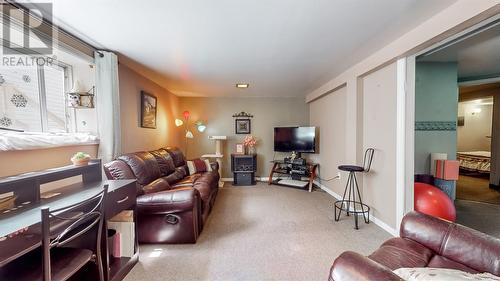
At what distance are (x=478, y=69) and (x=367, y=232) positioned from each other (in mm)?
3471

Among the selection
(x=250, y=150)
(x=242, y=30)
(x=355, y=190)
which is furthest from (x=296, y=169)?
(x=242, y=30)

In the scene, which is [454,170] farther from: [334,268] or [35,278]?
[35,278]

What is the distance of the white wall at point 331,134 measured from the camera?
400cm

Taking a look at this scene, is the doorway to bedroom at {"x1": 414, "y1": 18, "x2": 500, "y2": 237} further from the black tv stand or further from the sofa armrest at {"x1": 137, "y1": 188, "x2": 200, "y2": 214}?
the sofa armrest at {"x1": 137, "y1": 188, "x2": 200, "y2": 214}

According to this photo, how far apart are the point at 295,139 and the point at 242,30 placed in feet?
11.7

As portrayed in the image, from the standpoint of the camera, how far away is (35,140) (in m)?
1.82

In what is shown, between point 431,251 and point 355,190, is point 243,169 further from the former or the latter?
point 431,251

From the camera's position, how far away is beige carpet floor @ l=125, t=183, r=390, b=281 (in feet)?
6.37

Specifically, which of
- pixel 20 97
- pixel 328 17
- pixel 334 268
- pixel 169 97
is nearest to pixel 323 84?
pixel 328 17

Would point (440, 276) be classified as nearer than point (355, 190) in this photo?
Yes

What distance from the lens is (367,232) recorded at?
2729 millimetres

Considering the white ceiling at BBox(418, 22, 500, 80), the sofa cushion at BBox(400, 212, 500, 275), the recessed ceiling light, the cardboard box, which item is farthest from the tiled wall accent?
the recessed ceiling light

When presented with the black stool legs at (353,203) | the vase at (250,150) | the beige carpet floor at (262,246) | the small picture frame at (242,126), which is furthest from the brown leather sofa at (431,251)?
the small picture frame at (242,126)

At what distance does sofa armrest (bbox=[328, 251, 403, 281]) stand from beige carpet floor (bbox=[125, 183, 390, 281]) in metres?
1.05
